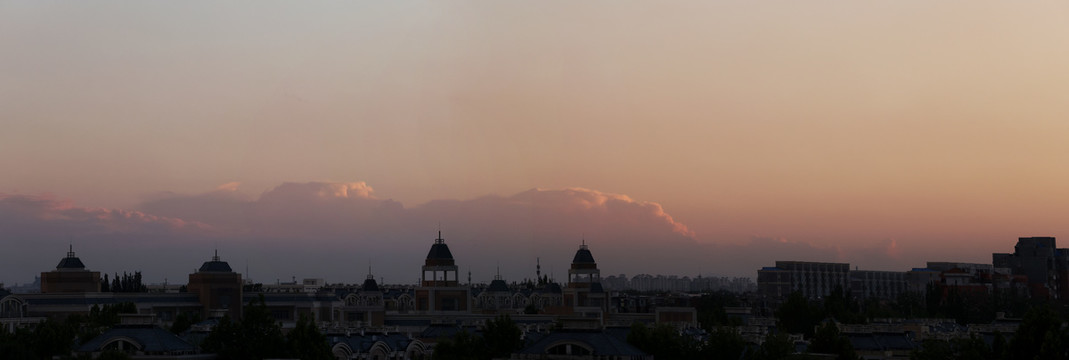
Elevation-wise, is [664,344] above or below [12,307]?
below

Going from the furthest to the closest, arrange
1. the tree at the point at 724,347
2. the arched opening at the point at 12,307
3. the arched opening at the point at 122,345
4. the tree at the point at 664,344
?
the arched opening at the point at 12,307
the tree at the point at 664,344
the tree at the point at 724,347
the arched opening at the point at 122,345

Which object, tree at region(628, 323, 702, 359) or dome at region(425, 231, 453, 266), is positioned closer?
tree at region(628, 323, 702, 359)

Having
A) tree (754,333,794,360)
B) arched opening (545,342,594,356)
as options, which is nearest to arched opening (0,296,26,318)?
arched opening (545,342,594,356)

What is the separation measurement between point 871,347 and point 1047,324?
2664 cm

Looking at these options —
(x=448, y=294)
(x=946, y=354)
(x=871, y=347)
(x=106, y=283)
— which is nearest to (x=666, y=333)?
(x=871, y=347)

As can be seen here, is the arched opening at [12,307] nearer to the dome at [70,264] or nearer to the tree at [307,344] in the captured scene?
the dome at [70,264]

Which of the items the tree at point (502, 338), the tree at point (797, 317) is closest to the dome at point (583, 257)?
the tree at point (797, 317)

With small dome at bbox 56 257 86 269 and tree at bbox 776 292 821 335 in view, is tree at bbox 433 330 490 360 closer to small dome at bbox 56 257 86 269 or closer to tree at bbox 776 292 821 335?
tree at bbox 776 292 821 335

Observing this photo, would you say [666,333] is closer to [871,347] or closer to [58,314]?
[871,347]

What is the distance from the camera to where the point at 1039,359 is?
7331 centimetres

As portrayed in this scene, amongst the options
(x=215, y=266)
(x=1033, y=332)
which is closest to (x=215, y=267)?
(x=215, y=266)

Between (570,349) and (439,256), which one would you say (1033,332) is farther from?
(439,256)

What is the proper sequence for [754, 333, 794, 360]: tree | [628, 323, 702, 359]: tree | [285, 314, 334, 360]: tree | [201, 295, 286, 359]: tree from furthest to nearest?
[628, 323, 702, 359]: tree, [201, 295, 286, 359]: tree, [285, 314, 334, 360]: tree, [754, 333, 794, 360]: tree

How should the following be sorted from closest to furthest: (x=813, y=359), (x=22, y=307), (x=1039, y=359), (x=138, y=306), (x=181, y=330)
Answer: (x=1039, y=359)
(x=813, y=359)
(x=181, y=330)
(x=22, y=307)
(x=138, y=306)
